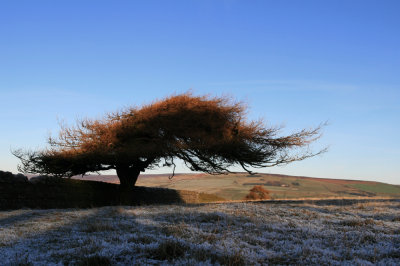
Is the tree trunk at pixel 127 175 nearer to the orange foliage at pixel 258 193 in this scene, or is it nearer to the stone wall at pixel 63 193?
the stone wall at pixel 63 193

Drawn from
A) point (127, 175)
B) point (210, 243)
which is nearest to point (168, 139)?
point (127, 175)

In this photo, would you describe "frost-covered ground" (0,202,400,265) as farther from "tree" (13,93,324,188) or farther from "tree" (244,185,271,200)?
"tree" (244,185,271,200)

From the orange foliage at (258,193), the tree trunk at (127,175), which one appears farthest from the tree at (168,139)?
the orange foliage at (258,193)

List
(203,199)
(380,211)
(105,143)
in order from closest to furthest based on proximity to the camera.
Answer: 1. (380,211)
2. (105,143)
3. (203,199)

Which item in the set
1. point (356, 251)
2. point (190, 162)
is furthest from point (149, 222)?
point (190, 162)

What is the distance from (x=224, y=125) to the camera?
1905cm

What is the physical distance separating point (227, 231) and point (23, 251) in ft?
13.4

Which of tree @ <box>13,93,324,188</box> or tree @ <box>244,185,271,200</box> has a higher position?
tree @ <box>13,93,324,188</box>

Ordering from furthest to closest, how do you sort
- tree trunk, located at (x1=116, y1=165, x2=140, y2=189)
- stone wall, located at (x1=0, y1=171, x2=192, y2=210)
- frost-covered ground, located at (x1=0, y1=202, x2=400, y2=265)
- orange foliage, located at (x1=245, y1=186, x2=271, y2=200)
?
orange foliage, located at (x1=245, y1=186, x2=271, y2=200) → tree trunk, located at (x1=116, y1=165, x2=140, y2=189) → stone wall, located at (x1=0, y1=171, x2=192, y2=210) → frost-covered ground, located at (x1=0, y1=202, x2=400, y2=265)

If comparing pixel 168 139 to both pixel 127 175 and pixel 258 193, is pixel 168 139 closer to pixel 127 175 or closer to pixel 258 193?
pixel 127 175

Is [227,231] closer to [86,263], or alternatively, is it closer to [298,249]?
[298,249]

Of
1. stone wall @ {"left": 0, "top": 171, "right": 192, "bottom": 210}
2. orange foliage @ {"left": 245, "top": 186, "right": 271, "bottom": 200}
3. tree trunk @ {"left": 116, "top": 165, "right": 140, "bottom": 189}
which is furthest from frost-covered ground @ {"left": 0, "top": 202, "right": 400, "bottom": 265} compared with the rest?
orange foliage @ {"left": 245, "top": 186, "right": 271, "bottom": 200}

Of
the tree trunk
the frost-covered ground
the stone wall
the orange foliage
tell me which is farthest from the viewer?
the orange foliage

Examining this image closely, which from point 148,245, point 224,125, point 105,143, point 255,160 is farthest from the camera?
point 255,160
